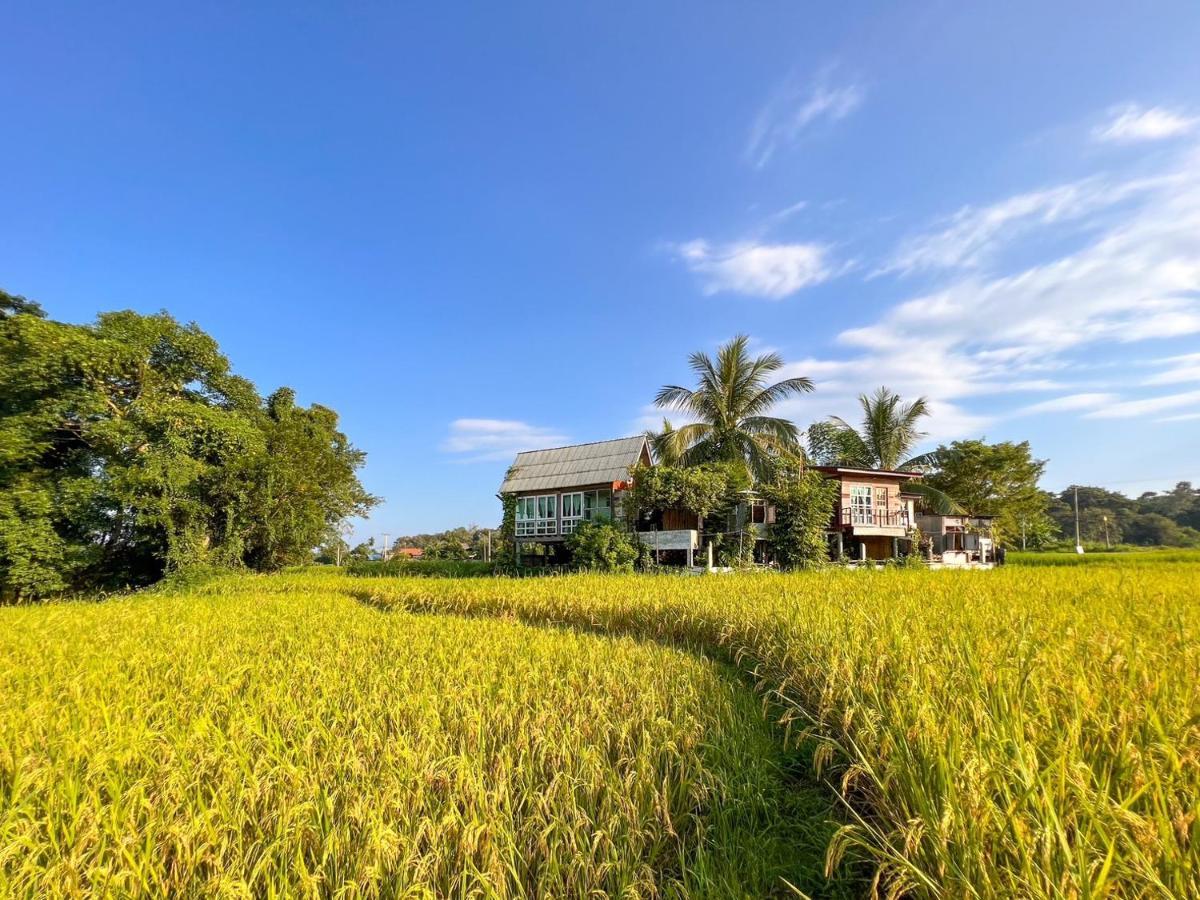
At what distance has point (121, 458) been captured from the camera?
15820mm

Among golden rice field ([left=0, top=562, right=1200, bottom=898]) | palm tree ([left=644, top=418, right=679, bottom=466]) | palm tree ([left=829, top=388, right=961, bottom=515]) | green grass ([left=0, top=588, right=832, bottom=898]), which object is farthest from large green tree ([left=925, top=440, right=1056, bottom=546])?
green grass ([left=0, top=588, right=832, bottom=898])

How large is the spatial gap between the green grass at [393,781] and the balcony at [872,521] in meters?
16.0

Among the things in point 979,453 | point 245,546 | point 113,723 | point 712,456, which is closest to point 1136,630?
point 113,723

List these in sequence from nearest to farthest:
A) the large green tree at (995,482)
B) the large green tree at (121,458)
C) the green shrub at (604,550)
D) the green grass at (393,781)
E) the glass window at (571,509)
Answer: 1. the green grass at (393,781)
2. the large green tree at (121,458)
3. the green shrub at (604,550)
4. the glass window at (571,509)
5. the large green tree at (995,482)

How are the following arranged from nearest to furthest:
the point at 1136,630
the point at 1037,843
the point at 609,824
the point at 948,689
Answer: the point at 1037,843 → the point at 609,824 → the point at 948,689 → the point at 1136,630

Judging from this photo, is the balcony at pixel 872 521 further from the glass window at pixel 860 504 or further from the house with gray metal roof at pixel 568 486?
the house with gray metal roof at pixel 568 486

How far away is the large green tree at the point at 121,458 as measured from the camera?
14.8m

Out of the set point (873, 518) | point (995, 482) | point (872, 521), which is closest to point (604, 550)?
point (872, 521)

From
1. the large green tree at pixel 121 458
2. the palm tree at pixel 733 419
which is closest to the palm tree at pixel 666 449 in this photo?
the palm tree at pixel 733 419

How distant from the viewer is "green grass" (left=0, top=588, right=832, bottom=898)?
7.41 ft

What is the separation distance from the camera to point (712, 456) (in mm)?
19453

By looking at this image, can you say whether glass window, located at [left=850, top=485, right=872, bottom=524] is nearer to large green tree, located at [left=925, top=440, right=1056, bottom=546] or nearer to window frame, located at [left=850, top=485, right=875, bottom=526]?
window frame, located at [left=850, top=485, right=875, bottom=526]

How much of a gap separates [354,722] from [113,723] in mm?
1532

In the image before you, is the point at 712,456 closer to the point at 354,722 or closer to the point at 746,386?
the point at 746,386
